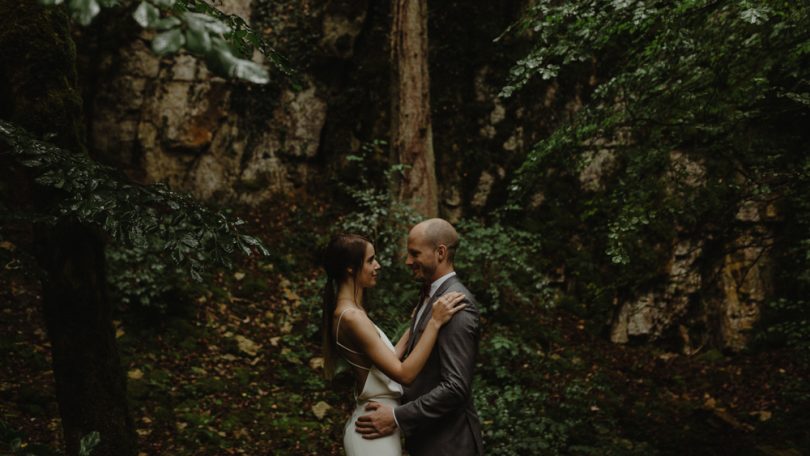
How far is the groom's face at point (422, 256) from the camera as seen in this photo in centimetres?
280

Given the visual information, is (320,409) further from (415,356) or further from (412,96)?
(412,96)

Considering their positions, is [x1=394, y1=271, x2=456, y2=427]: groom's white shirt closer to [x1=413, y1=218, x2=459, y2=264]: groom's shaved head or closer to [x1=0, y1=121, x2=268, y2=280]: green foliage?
Result: [x1=413, y1=218, x2=459, y2=264]: groom's shaved head

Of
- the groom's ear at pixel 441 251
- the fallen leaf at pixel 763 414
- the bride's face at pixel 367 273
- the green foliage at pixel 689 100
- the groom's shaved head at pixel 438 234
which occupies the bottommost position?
the fallen leaf at pixel 763 414

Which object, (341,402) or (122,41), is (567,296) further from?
(122,41)

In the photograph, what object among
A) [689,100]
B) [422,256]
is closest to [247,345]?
[422,256]

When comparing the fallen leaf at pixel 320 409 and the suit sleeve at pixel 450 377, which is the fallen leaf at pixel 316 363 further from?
the suit sleeve at pixel 450 377

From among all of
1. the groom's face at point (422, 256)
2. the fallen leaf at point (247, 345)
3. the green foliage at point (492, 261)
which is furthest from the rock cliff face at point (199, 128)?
the groom's face at point (422, 256)

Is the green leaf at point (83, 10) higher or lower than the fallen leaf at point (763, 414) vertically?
higher

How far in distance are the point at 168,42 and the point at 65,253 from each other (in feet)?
9.50

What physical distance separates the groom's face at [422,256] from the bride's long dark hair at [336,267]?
283 mm

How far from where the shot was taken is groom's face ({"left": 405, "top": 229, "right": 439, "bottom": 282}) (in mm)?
2801

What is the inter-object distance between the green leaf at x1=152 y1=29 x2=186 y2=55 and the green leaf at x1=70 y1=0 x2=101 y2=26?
138 mm

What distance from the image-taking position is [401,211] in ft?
20.6

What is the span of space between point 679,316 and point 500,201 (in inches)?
134
